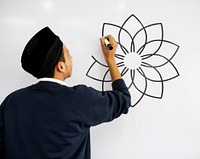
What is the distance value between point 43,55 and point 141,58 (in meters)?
0.48

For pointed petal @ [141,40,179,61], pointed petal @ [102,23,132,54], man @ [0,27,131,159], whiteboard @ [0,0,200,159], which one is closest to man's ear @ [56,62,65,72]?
man @ [0,27,131,159]

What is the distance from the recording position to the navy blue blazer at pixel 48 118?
2.07 ft

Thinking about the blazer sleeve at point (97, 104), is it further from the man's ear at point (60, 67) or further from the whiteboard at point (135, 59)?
the whiteboard at point (135, 59)

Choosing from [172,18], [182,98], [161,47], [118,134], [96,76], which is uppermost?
[172,18]

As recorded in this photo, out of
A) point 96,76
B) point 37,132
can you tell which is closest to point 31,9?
point 96,76

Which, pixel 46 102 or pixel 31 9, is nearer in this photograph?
pixel 46 102

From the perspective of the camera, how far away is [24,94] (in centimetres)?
66

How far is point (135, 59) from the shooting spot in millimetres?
932

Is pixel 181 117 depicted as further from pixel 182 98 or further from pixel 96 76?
pixel 96 76

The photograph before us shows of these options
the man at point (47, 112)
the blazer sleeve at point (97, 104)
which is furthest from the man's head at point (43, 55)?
the blazer sleeve at point (97, 104)

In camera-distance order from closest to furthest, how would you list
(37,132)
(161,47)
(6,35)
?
(37,132) < (6,35) < (161,47)

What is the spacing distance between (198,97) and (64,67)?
703 millimetres

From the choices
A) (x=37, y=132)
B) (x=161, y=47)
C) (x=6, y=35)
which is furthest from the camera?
(x=161, y=47)

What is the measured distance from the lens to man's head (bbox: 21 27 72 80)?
0.64m
